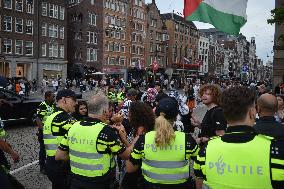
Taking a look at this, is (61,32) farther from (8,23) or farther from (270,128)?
(270,128)

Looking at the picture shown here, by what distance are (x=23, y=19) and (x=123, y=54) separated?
21.6m

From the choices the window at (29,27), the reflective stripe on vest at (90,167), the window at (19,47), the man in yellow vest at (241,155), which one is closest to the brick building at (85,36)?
the window at (29,27)

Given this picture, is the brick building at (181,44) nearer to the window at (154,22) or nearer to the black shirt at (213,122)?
the window at (154,22)

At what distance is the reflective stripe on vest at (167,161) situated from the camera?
147 inches

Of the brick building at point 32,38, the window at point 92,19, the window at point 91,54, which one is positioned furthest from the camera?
the window at point 92,19

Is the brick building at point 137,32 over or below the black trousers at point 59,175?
over

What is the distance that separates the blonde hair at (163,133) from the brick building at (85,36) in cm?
5837

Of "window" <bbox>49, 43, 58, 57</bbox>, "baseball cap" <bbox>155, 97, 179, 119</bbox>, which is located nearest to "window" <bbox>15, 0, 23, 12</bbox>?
"window" <bbox>49, 43, 58, 57</bbox>

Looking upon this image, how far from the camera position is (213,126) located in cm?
519

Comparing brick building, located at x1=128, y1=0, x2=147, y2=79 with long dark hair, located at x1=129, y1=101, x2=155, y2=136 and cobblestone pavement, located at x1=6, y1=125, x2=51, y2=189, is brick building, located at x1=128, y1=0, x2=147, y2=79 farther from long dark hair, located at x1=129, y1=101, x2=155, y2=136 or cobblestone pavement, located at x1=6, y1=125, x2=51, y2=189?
long dark hair, located at x1=129, y1=101, x2=155, y2=136

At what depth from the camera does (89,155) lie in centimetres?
408

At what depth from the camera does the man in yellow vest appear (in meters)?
2.64

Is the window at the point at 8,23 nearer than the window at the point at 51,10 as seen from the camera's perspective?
Yes

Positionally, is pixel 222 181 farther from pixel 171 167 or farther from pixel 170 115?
pixel 170 115
